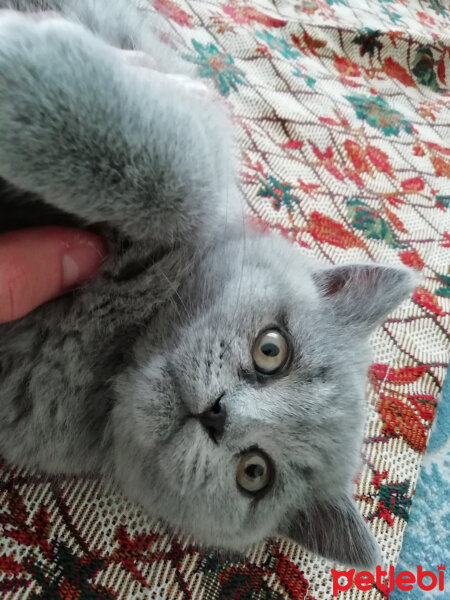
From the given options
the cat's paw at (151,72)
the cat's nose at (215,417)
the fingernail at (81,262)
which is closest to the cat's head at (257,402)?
the cat's nose at (215,417)

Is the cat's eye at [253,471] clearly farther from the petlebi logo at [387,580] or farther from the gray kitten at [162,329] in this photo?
the petlebi logo at [387,580]

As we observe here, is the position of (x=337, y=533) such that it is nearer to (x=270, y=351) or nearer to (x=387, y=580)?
(x=387, y=580)

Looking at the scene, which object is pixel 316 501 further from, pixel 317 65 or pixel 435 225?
pixel 317 65

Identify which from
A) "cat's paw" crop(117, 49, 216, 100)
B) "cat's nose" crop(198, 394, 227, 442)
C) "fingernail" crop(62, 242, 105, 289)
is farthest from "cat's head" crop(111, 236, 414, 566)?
"cat's paw" crop(117, 49, 216, 100)

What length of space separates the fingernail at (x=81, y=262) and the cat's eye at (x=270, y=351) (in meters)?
0.24

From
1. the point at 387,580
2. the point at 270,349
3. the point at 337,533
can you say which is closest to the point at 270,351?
the point at 270,349

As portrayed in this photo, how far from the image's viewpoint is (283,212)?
118cm

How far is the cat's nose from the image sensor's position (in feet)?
1.99

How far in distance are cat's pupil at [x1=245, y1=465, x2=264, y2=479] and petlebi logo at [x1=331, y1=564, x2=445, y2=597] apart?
280 mm

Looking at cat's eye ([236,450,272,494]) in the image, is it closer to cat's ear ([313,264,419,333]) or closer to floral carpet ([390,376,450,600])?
cat's ear ([313,264,419,333])

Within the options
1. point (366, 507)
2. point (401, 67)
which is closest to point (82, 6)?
point (366, 507)

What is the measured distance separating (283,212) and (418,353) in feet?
1.49

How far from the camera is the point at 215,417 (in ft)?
1.99

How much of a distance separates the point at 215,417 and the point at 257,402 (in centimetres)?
6
